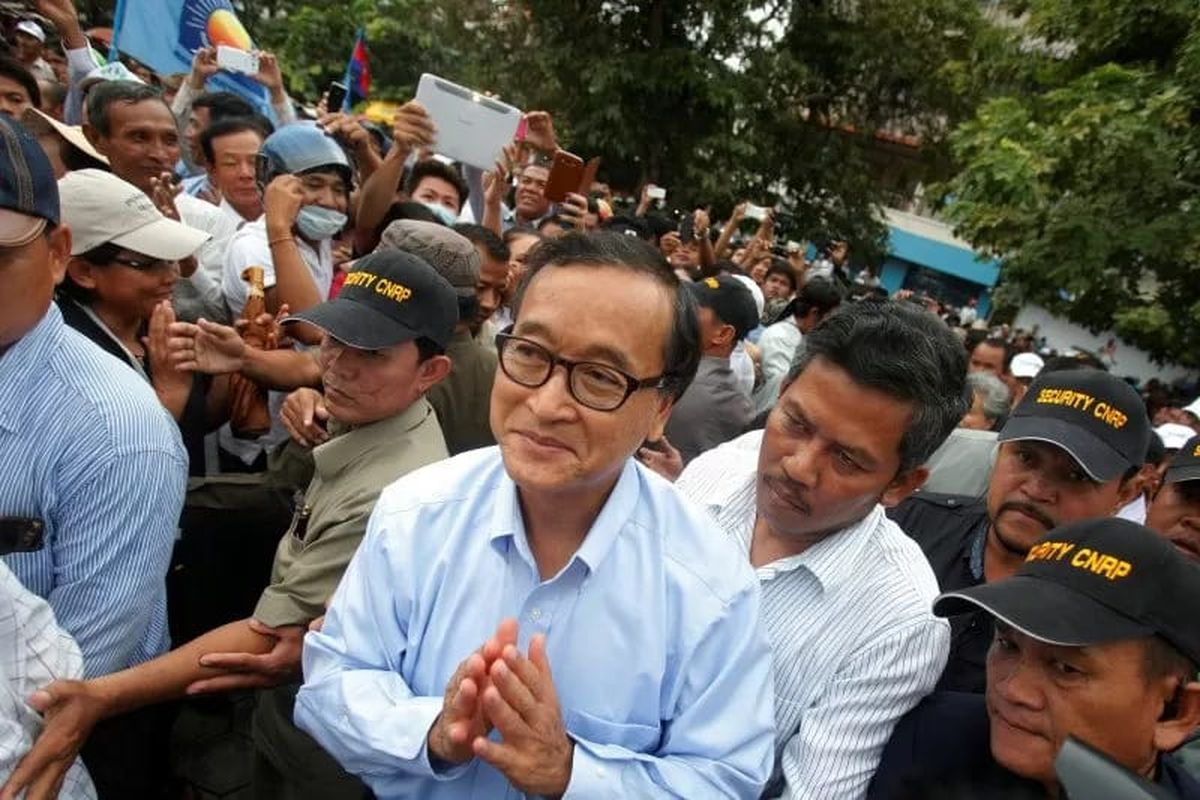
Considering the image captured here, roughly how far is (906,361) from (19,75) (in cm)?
481

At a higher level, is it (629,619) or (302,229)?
(629,619)

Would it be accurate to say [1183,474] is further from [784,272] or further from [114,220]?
[784,272]

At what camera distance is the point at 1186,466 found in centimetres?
296

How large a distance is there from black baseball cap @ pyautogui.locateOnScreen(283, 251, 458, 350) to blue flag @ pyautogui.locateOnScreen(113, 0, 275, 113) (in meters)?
4.35

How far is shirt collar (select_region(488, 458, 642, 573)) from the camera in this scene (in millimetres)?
1434

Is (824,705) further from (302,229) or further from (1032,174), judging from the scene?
(1032,174)

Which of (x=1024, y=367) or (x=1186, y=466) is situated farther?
(x=1024, y=367)

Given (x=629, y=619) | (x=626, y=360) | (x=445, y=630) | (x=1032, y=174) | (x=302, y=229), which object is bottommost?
(x=302, y=229)

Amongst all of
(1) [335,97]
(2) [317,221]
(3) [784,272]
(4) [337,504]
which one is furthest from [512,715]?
(3) [784,272]

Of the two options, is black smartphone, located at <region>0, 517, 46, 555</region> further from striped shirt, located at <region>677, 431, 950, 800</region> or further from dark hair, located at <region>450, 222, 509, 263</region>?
dark hair, located at <region>450, 222, 509, 263</region>

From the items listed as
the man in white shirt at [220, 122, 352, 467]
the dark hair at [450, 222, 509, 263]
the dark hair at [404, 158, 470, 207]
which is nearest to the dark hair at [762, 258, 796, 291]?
the dark hair at [404, 158, 470, 207]

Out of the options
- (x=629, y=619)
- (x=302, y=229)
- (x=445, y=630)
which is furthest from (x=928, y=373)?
(x=302, y=229)

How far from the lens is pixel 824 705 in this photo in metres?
1.63

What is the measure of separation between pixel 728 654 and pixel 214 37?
20.9 feet
